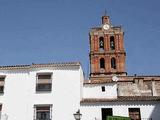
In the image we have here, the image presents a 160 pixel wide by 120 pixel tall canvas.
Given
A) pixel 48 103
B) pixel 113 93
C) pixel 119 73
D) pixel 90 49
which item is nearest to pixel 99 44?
pixel 90 49

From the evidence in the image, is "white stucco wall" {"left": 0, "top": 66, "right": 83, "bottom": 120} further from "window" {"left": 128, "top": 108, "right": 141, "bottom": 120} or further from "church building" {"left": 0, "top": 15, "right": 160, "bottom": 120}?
"window" {"left": 128, "top": 108, "right": 141, "bottom": 120}

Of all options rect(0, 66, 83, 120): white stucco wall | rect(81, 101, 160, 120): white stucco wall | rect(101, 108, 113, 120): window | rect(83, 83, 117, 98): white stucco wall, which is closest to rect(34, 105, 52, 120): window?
rect(0, 66, 83, 120): white stucco wall

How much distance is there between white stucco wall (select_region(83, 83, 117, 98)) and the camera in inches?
1222

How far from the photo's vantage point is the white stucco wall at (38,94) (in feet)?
88.9

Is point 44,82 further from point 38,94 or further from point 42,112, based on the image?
point 42,112

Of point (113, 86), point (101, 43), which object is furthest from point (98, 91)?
point (101, 43)

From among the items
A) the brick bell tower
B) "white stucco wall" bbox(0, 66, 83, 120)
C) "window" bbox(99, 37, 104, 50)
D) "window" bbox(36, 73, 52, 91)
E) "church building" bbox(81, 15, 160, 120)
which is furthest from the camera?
"window" bbox(99, 37, 104, 50)

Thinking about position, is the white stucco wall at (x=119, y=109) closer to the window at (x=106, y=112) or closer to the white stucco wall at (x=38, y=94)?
the window at (x=106, y=112)

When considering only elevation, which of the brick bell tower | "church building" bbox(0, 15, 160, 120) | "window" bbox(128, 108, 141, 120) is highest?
the brick bell tower

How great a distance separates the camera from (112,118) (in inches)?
963

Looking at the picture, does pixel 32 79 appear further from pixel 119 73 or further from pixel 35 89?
pixel 119 73

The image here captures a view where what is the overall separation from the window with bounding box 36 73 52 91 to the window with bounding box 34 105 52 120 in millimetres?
1459

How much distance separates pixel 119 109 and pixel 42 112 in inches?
237

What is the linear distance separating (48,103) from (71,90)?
2066 mm
